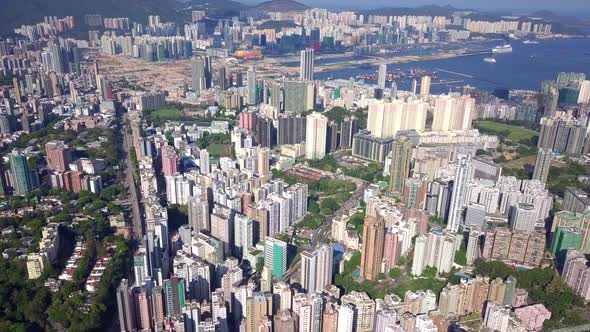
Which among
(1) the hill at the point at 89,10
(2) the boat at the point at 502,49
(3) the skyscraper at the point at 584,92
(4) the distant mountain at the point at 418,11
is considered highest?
(4) the distant mountain at the point at 418,11

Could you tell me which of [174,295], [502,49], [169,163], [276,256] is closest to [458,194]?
[276,256]

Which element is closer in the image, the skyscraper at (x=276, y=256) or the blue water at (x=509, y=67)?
the skyscraper at (x=276, y=256)

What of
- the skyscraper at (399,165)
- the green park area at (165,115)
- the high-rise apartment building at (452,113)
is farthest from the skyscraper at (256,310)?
the green park area at (165,115)

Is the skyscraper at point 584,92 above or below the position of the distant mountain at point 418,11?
below

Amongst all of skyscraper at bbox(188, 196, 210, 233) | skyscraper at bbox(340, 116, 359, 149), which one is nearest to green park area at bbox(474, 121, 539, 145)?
skyscraper at bbox(340, 116, 359, 149)

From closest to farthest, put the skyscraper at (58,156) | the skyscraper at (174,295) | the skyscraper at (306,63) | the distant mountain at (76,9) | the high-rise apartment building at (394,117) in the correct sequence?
the skyscraper at (174,295)
the skyscraper at (58,156)
the high-rise apartment building at (394,117)
the skyscraper at (306,63)
the distant mountain at (76,9)

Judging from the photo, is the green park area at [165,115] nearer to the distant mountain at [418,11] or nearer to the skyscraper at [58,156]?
the skyscraper at [58,156]
